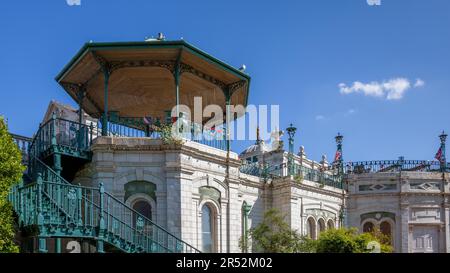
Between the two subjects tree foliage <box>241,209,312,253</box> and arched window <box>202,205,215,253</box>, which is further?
tree foliage <box>241,209,312,253</box>

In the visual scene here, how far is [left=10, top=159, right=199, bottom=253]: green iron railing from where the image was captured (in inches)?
607

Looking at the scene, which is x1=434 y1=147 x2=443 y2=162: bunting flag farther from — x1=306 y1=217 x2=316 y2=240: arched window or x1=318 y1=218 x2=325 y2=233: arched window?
x1=306 y1=217 x2=316 y2=240: arched window

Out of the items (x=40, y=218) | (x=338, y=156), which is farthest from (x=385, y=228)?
(x=40, y=218)

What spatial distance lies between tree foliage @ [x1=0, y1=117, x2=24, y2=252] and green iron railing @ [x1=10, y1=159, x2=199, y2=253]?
510 mm

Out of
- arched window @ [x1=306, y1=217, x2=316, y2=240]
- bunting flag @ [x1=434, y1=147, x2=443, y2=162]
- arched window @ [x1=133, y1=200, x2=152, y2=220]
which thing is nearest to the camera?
arched window @ [x1=133, y1=200, x2=152, y2=220]

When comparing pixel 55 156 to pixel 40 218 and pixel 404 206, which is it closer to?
pixel 40 218

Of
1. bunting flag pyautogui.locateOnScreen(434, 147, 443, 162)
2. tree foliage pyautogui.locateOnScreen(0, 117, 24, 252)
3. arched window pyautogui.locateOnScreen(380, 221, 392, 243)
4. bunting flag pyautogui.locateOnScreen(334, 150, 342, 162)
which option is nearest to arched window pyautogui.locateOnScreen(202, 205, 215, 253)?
tree foliage pyautogui.locateOnScreen(0, 117, 24, 252)

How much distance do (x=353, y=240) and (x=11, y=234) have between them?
14.9 m

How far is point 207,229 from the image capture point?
21375 mm

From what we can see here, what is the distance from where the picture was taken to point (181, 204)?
64.0ft

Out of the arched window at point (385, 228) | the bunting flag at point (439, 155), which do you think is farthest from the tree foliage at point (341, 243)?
the bunting flag at point (439, 155)

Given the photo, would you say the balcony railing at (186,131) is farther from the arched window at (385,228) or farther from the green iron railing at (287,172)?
the arched window at (385,228)

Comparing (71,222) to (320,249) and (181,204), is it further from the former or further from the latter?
(320,249)
